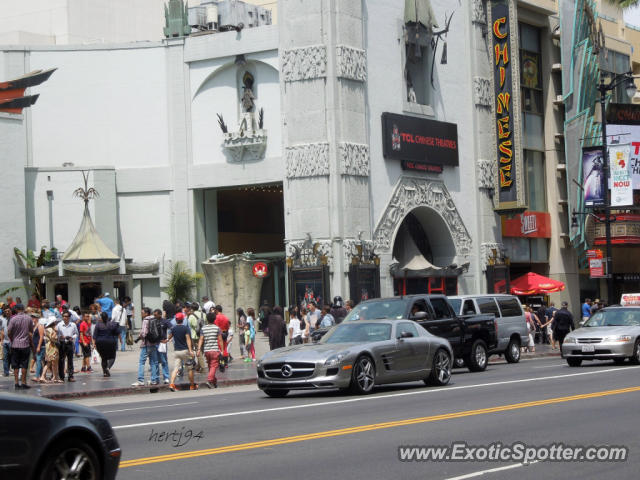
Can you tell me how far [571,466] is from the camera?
10711mm

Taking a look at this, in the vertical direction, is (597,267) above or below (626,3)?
below

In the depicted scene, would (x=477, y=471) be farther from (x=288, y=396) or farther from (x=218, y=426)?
(x=288, y=396)

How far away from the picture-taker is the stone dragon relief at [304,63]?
4238 centimetres

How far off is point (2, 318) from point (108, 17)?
106 ft

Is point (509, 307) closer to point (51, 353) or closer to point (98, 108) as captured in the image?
point (51, 353)

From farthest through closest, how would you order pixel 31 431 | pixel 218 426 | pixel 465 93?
pixel 465 93, pixel 218 426, pixel 31 431

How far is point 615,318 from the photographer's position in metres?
27.8

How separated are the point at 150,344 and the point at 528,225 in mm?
32336

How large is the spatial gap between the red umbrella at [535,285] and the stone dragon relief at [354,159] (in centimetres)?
1103

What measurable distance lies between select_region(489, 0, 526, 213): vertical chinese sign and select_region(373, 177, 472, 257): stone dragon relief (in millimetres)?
2689

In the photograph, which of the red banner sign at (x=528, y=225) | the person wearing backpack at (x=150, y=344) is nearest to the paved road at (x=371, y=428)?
the person wearing backpack at (x=150, y=344)

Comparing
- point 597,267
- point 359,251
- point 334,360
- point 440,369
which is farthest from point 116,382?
point 597,267

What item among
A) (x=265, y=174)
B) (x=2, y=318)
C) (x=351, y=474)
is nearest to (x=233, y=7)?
(x=265, y=174)

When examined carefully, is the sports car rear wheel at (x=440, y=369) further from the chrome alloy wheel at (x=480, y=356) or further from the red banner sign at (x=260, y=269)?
the red banner sign at (x=260, y=269)
